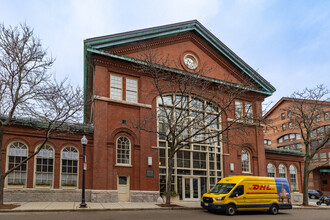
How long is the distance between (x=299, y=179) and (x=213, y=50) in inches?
600

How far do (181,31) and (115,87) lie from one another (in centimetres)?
731

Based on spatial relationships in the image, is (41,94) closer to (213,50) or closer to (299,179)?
(213,50)

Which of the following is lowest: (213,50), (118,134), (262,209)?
(262,209)

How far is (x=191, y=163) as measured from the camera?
83.5 ft

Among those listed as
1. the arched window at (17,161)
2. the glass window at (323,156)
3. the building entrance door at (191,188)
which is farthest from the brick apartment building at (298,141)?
the arched window at (17,161)

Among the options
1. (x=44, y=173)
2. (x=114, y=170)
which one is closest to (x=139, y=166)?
(x=114, y=170)

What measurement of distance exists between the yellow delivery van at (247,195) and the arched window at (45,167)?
9.72 metres

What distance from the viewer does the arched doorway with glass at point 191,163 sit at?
2438cm

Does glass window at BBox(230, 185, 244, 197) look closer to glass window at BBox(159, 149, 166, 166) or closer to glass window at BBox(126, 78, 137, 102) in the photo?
glass window at BBox(159, 149, 166, 166)

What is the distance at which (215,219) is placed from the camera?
51.6 ft

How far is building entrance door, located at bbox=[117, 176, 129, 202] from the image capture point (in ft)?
73.0

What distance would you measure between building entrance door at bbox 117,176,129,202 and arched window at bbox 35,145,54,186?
4.39m

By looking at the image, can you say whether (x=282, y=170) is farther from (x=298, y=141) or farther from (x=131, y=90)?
(x=298, y=141)

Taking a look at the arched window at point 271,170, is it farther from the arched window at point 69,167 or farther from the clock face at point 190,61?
the arched window at point 69,167
